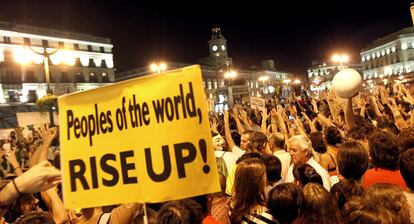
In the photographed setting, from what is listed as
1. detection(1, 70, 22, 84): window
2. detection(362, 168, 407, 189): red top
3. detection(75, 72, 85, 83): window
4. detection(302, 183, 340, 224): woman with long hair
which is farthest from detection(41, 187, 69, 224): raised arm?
detection(75, 72, 85, 83): window

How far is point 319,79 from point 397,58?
90643 millimetres

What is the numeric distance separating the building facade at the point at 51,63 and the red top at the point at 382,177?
53.0 metres

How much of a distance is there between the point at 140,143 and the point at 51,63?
68.2 metres

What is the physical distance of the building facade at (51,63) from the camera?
6084 cm

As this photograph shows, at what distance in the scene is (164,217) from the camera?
3.15 m

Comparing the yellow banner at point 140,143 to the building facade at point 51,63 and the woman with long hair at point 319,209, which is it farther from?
the building facade at point 51,63

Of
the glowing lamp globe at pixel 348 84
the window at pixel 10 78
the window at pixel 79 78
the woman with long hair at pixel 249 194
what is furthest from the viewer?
the window at pixel 79 78

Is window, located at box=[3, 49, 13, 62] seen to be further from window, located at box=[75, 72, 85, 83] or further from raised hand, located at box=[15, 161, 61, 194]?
raised hand, located at box=[15, 161, 61, 194]

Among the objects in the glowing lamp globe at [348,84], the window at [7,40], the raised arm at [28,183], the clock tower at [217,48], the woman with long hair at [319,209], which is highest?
the clock tower at [217,48]

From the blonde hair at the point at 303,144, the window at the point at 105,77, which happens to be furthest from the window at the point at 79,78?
the blonde hair at the point at 303,144

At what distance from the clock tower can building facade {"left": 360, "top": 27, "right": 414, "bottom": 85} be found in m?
37.5

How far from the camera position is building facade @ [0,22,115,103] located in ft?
200

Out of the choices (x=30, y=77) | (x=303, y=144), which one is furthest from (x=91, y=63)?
(x=303, y=144)

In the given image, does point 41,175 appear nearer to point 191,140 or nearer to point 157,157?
point 157,157
